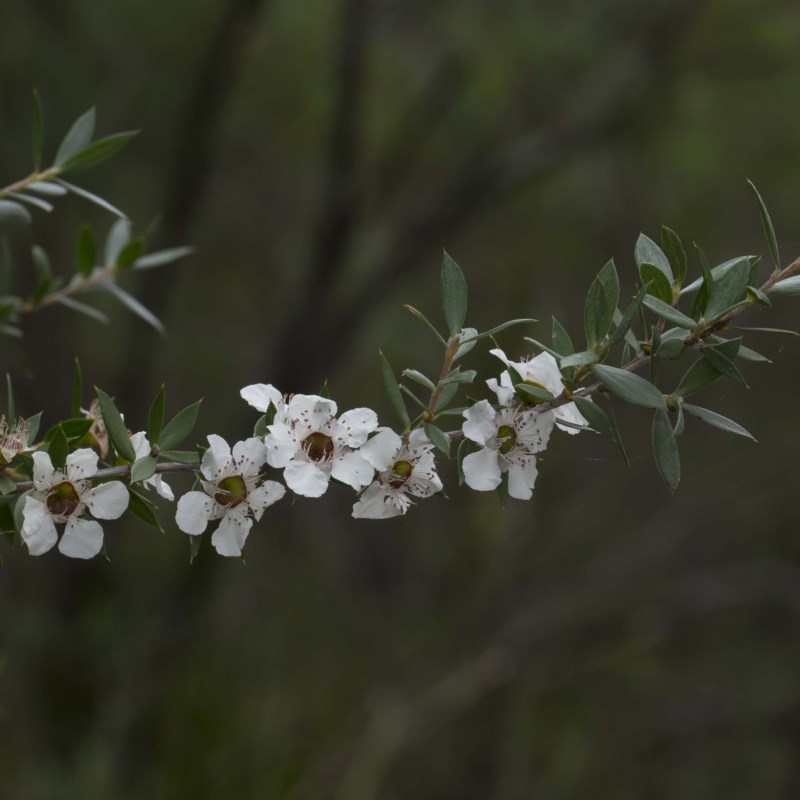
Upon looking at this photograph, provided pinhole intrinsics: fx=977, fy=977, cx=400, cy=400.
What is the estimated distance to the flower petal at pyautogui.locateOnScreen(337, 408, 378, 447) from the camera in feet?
3.00

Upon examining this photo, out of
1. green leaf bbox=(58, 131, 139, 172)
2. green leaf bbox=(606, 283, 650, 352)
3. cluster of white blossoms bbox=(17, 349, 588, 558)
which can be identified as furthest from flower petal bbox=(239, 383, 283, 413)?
green leaf bbox=(58, 131, 139, 172)

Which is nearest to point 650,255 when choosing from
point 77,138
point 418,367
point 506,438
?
point 506,438

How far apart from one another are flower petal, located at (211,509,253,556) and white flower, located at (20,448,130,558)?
10 cm

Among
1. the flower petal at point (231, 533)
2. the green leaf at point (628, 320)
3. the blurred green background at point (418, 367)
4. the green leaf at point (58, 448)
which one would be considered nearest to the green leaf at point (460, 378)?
the green leaf at point (628, 320)

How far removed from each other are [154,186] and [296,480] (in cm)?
379

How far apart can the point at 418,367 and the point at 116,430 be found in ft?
12.5

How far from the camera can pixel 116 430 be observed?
931 mm

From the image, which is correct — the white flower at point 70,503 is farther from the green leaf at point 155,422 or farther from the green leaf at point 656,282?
the green leaf at point 656,282

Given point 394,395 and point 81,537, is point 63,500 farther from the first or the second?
point 394,395

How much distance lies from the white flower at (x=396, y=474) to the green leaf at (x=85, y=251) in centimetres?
64

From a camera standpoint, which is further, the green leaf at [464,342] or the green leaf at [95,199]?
the green leaf at [95,199]

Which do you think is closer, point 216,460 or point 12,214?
point 216,460

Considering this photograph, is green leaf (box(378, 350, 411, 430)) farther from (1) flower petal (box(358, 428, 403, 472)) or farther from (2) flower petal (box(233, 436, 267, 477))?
(2) flower petal (box(233, 436, 267, 477))

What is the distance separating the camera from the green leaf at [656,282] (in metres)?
0.94
